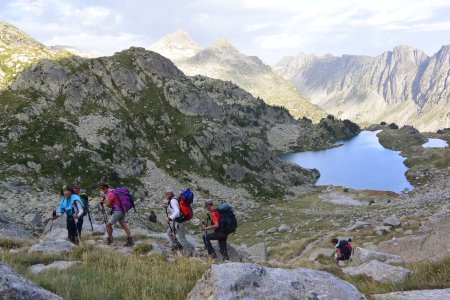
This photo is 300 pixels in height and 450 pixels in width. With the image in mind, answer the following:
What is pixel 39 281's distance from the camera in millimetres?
7598

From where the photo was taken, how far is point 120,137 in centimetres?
7200

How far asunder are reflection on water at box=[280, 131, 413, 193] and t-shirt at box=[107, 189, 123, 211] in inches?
3898

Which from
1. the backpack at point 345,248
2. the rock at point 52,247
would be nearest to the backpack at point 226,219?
the rock at point 52,247

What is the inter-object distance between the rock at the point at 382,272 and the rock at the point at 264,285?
387 centimetres

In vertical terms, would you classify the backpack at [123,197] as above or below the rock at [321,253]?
above

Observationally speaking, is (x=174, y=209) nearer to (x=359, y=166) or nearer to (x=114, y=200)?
(x=114, y=200)

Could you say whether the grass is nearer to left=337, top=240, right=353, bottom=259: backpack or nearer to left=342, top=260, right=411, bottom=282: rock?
left=342, top=260, right=411, bottom=282: rock

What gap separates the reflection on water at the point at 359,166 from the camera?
112688 mm

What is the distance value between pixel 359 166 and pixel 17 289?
14837 cm

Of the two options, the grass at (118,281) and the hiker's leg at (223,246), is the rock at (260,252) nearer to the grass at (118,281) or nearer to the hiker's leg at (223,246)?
the hiker's leg at (223,246)

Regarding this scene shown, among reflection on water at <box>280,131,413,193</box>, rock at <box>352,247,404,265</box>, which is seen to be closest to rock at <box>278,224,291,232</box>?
rock at <box>352,247,404,265</box>

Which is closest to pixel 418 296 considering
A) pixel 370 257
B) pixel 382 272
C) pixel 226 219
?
pixel 382 272

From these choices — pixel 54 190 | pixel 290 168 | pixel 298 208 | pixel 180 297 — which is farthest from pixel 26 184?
pixel 290 168

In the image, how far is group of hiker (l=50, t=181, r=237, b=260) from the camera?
1540 centimetres
